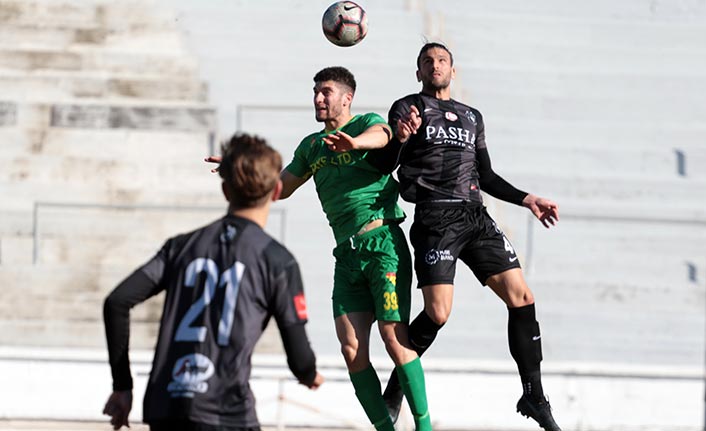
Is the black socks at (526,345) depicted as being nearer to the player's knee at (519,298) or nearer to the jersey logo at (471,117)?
the player's knee at (519,298)

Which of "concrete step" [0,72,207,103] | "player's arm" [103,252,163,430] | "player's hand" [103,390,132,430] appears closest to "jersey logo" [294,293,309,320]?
"player's arm" [103,252,163,430]

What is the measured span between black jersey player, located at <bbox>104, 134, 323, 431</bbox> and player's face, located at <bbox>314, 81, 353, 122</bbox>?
7.41 ft

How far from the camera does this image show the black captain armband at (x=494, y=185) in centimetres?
636

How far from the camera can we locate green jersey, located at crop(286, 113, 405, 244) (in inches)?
244

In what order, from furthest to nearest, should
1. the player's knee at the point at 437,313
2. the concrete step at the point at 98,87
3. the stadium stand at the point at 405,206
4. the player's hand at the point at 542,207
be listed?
the concrete step at the point at 98,87 → the stadium stand at the point at 405,206 → the player's hand at the point at 542,207 → the player's knee at the point at 437,313

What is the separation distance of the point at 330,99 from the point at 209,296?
2.53 metres

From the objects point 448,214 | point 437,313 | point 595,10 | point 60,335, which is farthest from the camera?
point 595,10

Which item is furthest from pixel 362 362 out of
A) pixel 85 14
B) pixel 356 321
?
pixel 85 14

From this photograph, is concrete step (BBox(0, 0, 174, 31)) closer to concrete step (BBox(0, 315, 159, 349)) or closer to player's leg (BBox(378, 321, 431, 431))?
concrete step (BBox(0, 315, 159, 349))


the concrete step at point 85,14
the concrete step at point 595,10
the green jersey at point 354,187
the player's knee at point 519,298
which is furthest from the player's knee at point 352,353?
the concrete step at point 595,10

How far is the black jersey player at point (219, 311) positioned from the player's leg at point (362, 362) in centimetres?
219

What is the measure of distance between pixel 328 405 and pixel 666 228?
507 centimetres

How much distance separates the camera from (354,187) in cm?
623

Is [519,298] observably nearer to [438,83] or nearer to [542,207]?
[542,207]
